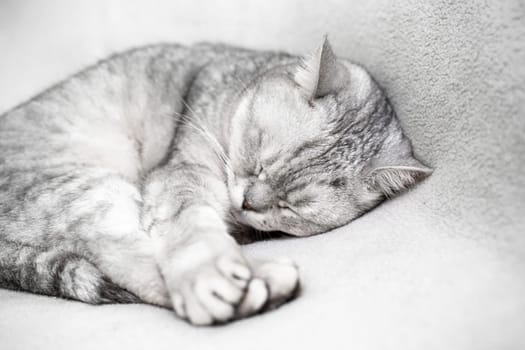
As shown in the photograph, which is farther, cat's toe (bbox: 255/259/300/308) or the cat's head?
the cat's head

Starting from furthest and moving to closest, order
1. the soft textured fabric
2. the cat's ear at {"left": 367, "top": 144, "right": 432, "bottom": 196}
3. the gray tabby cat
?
the cat's ear at {"left": 367, "top": 144, "right": 432, "bottom": 196}
the gray tabby cat
the soft textured fabric

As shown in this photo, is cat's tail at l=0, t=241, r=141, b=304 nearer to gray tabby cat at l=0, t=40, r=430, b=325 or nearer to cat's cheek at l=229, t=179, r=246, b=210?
gray tabby cat at l=0, t=40, r=430, b=325

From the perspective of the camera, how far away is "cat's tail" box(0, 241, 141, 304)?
3.41ft

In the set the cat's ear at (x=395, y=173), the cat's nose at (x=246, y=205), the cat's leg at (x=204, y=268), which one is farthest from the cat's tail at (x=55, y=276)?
the cat's ear at (x=395, y=173)

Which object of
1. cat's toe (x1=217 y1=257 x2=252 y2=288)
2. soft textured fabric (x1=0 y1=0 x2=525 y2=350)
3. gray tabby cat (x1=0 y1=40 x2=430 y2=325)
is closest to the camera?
soft textured fabric (x1=0 y1=0 x2=525 y2=350)

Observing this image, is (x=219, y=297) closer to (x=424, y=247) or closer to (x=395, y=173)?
(x=424, y=247)

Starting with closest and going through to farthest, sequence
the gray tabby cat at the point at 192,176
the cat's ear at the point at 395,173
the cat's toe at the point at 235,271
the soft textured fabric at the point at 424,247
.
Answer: the soft textured fabric at the point at 424,247 → the cat's toe at the point at 235,271 → the gray tabby cat at the point at 192,176 → the cat's ear at the point at 395,173

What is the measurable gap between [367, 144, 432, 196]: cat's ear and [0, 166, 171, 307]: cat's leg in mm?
586

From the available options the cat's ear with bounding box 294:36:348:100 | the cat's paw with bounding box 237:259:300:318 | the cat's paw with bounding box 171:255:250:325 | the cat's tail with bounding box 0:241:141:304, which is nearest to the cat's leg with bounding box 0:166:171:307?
the cat's tail with bounding box 0:241:141:304

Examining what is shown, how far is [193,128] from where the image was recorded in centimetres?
150

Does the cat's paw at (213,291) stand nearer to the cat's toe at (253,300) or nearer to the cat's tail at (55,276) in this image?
the cat's toe at (253,300)

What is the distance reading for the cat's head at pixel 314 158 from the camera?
123 cm

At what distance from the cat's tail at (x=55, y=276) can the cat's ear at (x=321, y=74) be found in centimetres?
67

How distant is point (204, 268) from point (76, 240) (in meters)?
0.37
